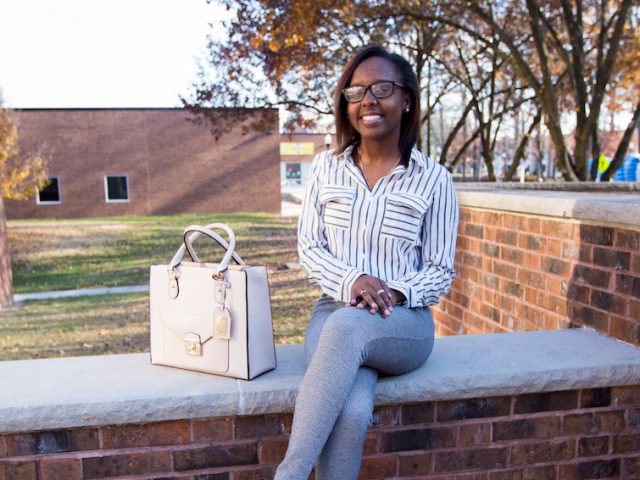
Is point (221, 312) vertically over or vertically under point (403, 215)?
under

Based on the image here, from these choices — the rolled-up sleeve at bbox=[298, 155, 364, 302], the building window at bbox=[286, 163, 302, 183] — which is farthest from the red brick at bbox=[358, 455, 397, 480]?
Result: the building window at bbox=[286, 163, 302, 183]

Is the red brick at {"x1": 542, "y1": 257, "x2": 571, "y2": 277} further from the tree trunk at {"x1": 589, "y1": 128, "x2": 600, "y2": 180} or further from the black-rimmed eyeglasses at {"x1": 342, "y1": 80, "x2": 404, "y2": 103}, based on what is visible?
the tree trunk at {"x1": 589, "y1": 128, "x2": 600, "y2": 180}

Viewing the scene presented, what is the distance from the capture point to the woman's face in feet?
7.79

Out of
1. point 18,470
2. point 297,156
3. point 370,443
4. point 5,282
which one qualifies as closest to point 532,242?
point 370,443

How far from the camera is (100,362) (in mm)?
2389

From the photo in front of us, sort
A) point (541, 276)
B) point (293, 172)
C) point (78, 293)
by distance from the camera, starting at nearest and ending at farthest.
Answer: point (541, 276) → point (78, 293) → point (293, 172)

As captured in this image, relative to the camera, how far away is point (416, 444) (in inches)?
88.7

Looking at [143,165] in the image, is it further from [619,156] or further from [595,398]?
[595,398]

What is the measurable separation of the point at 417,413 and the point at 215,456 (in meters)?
0.74

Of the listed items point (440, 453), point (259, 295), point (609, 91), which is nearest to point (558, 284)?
point (440, 453)

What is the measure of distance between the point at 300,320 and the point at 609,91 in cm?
851

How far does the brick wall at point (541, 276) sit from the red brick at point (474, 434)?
0.80 meters

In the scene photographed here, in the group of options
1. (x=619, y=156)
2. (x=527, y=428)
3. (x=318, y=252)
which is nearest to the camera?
(x=527, y=428)

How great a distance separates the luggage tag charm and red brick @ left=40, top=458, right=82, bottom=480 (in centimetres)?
63
